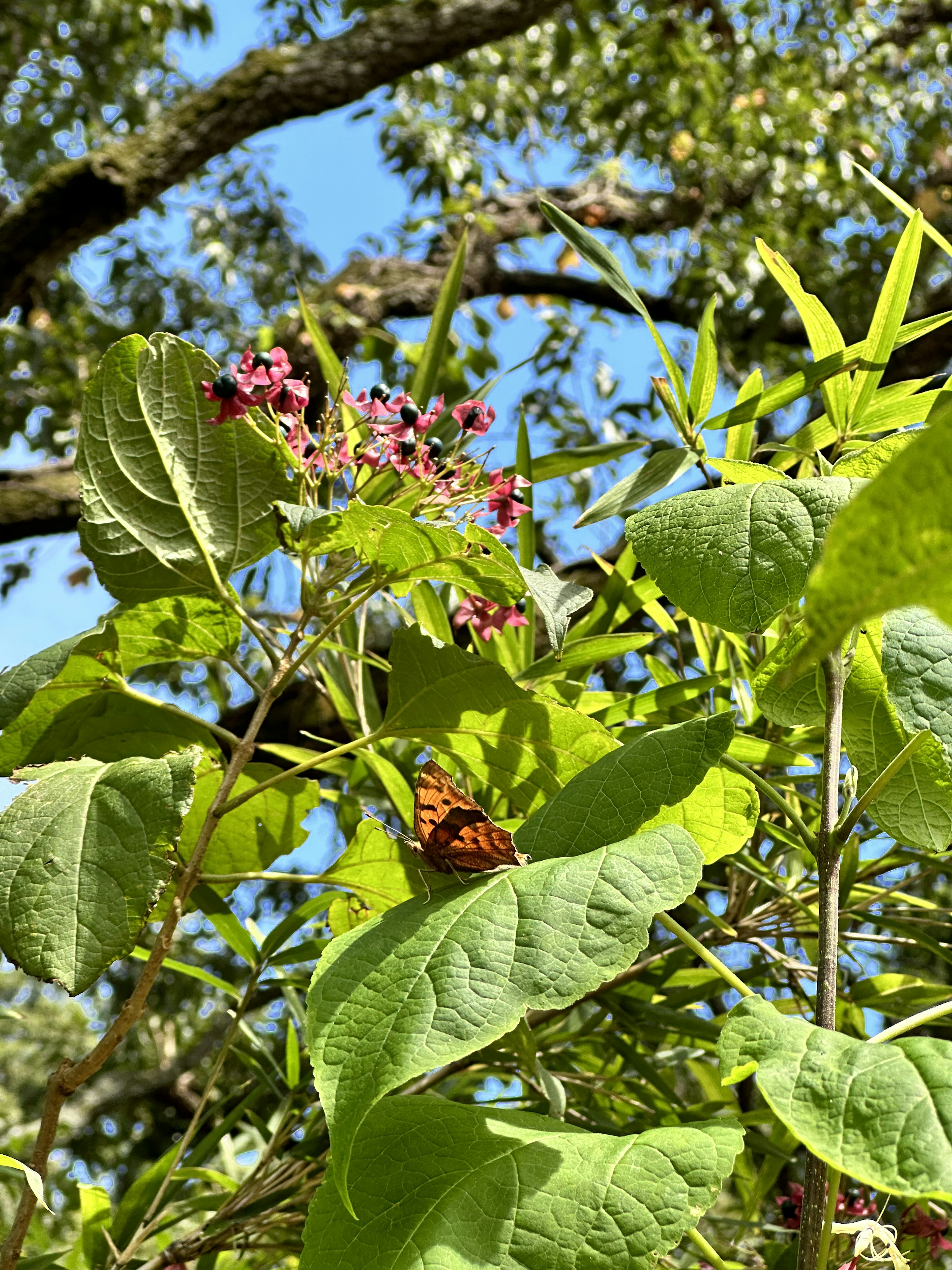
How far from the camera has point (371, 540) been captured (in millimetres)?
655

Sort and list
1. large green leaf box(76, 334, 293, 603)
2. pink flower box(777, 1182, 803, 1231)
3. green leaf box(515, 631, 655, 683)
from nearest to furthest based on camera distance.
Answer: large green leaf box(76, 334, 293, 603)
green leaf box(515, 631, 655, 683)
pink flower box(777, 1182, 803, 1231)

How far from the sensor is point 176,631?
78 centimetres

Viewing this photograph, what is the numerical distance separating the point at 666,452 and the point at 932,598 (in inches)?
20.8

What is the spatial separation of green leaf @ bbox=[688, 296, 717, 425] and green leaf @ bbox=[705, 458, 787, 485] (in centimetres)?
17

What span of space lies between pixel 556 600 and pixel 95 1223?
750 millimetres

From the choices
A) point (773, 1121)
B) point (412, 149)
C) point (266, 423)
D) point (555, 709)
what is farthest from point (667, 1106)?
point (412, 149)

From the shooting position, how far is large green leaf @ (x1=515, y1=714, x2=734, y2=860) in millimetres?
519

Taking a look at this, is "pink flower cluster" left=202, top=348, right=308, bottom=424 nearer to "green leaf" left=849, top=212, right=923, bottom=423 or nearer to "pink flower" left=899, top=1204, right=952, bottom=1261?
"green leaf" left=849, top=212, right=923, bottom=423

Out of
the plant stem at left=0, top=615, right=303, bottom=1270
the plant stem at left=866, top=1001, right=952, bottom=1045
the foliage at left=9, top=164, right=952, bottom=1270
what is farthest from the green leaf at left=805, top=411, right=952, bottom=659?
the plant stem at left=0, top=615, right=303, bottom=1270

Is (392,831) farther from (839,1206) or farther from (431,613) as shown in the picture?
(839,1206)

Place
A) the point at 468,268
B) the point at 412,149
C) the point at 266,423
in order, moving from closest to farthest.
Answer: the point at 266,423, the point at 468,268, the point at 412,149

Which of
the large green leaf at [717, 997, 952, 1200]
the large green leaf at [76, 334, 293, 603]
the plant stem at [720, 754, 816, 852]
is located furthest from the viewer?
the large green leaf at [76, 334, 293, 603]

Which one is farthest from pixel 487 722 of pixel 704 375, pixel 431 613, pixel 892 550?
pixel 892 550

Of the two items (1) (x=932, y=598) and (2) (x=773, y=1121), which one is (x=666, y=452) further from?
(2) (x=773, y=1121)
